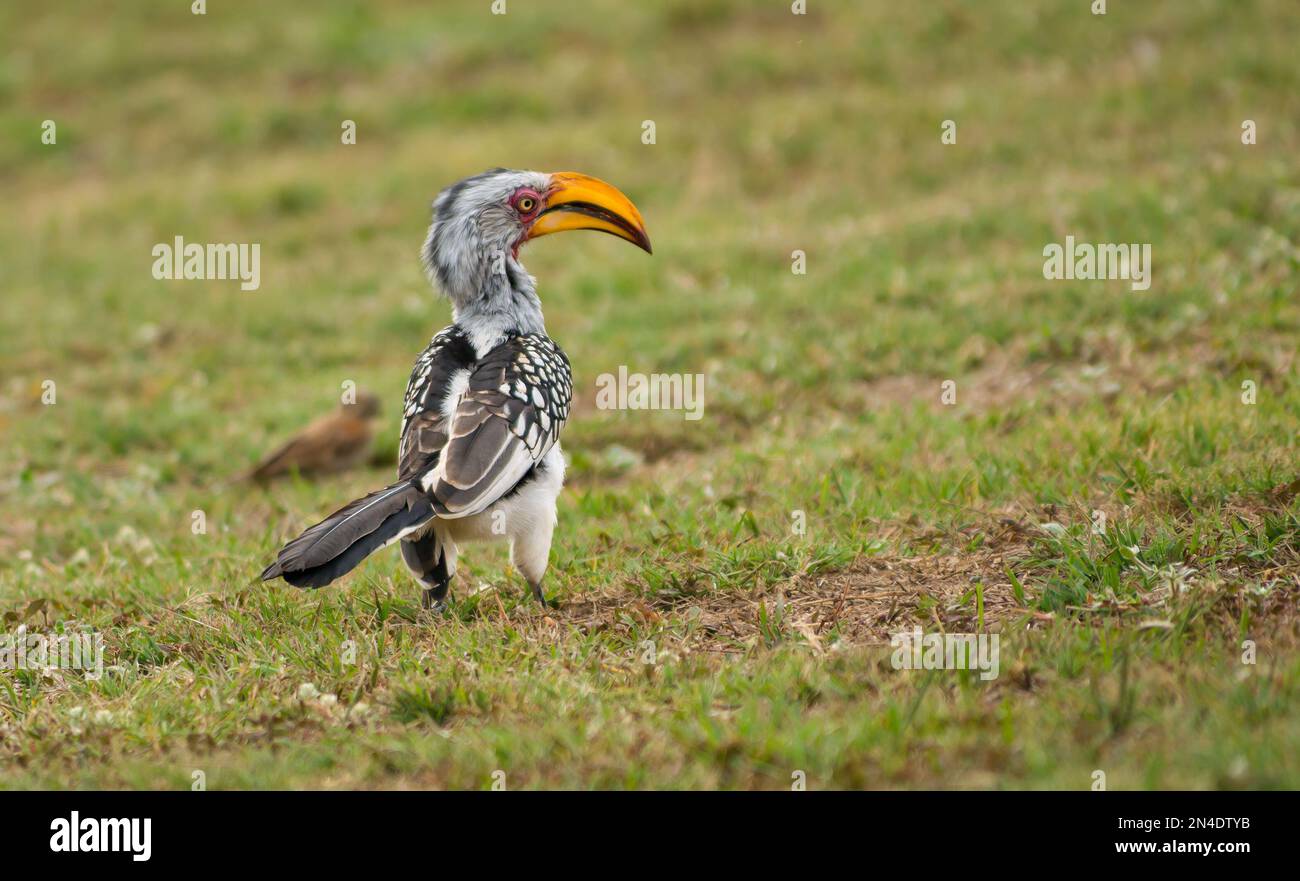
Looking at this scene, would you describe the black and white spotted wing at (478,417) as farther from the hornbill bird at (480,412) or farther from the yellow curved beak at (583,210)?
the yellow curved beak at (583,210)

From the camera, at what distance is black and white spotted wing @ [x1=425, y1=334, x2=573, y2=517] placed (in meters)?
4.95

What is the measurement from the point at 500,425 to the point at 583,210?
145 centimetres

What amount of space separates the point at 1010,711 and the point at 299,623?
9.84ft

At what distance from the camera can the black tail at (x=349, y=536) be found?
448 centimetres

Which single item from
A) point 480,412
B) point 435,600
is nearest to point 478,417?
point 480,412

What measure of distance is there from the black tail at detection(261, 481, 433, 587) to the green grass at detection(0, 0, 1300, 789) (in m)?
0.49

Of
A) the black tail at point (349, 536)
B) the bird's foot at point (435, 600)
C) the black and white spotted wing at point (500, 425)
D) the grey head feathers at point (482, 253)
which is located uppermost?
the grey head feathers at point (482, 253)

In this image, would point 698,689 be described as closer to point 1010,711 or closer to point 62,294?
point 1010,711

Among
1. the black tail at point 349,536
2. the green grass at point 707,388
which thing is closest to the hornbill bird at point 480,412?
the black tail at point 349,536

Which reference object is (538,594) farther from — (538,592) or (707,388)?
(707,388)

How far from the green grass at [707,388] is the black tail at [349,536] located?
0.49 metres

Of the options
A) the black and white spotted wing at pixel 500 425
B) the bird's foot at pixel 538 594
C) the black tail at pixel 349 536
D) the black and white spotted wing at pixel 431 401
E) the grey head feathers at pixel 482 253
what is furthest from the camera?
the grey head feathers at pixel 482 253

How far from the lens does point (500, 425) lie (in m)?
5.23

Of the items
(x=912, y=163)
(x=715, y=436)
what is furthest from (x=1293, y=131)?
(x=715, y=436)
